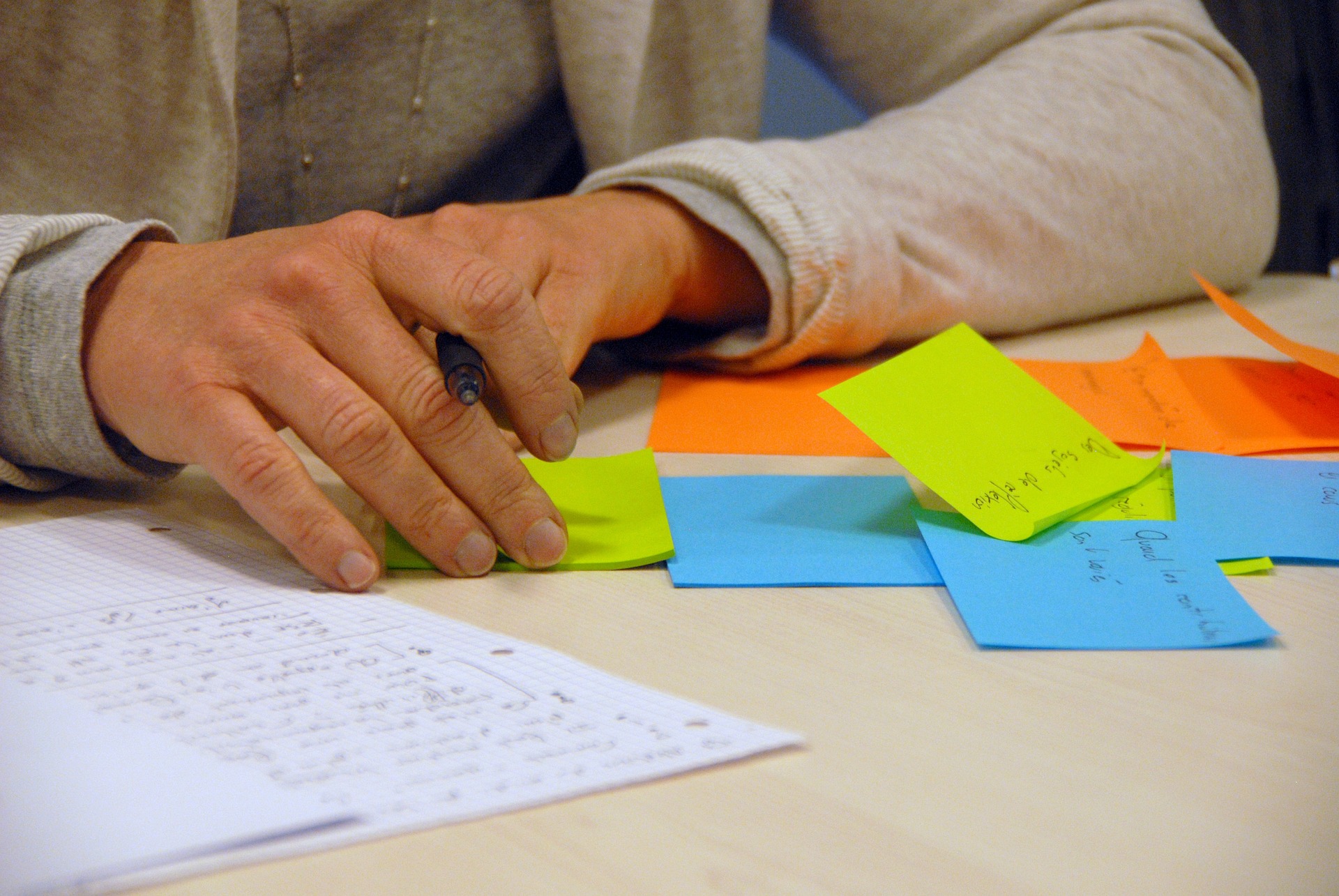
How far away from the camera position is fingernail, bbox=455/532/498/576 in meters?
0.44

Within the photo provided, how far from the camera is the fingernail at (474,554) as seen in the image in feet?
1.45

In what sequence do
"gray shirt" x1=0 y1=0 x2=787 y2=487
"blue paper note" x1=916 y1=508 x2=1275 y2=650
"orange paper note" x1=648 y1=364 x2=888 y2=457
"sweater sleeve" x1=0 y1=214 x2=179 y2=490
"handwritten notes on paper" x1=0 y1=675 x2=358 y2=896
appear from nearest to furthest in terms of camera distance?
"handwritten notes on paper" x1=0 y1=675 x2=358 y2=896 < "blue paper note" x1=916 y1=508 x2=1275 y2=650 < "sweater sleeve" x1=0 y1=214 x2=179 y2=490 < "orange paper note" x1=648 y1=364 x2=888 y2=457 < "gray shirt" x1=0 y1=0 x2=787 y2=487

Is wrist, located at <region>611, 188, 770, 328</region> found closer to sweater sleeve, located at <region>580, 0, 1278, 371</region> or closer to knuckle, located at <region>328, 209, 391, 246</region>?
sweater sleeve, located at <region>580, 0, 1278, 371</region>

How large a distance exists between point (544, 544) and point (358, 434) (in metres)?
0.09

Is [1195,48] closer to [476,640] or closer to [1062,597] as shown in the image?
[1062,597]

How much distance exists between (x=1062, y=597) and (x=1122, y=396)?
0.27 metres

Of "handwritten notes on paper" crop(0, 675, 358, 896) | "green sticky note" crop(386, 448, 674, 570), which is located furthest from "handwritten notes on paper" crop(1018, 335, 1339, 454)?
"handwritten notes on paper" crop(0, 675, 358, 896)

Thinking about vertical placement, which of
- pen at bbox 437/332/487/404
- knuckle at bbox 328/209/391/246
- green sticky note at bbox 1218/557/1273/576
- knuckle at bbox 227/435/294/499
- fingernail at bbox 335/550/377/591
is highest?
knuckle at bbox 328/209/391/246

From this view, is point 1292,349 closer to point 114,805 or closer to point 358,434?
point 358,434

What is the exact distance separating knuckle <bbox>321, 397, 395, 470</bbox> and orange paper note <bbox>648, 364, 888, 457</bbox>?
0.19m

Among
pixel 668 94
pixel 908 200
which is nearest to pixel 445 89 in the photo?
pixel 668 94

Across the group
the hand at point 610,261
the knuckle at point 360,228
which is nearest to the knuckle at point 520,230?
the hand at point 610,261

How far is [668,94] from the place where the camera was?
0.97 metres

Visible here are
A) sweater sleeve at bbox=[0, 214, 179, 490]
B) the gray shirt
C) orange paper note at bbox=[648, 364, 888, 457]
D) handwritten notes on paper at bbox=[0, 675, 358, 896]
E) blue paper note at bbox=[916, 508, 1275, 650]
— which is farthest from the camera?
the gray shirt
